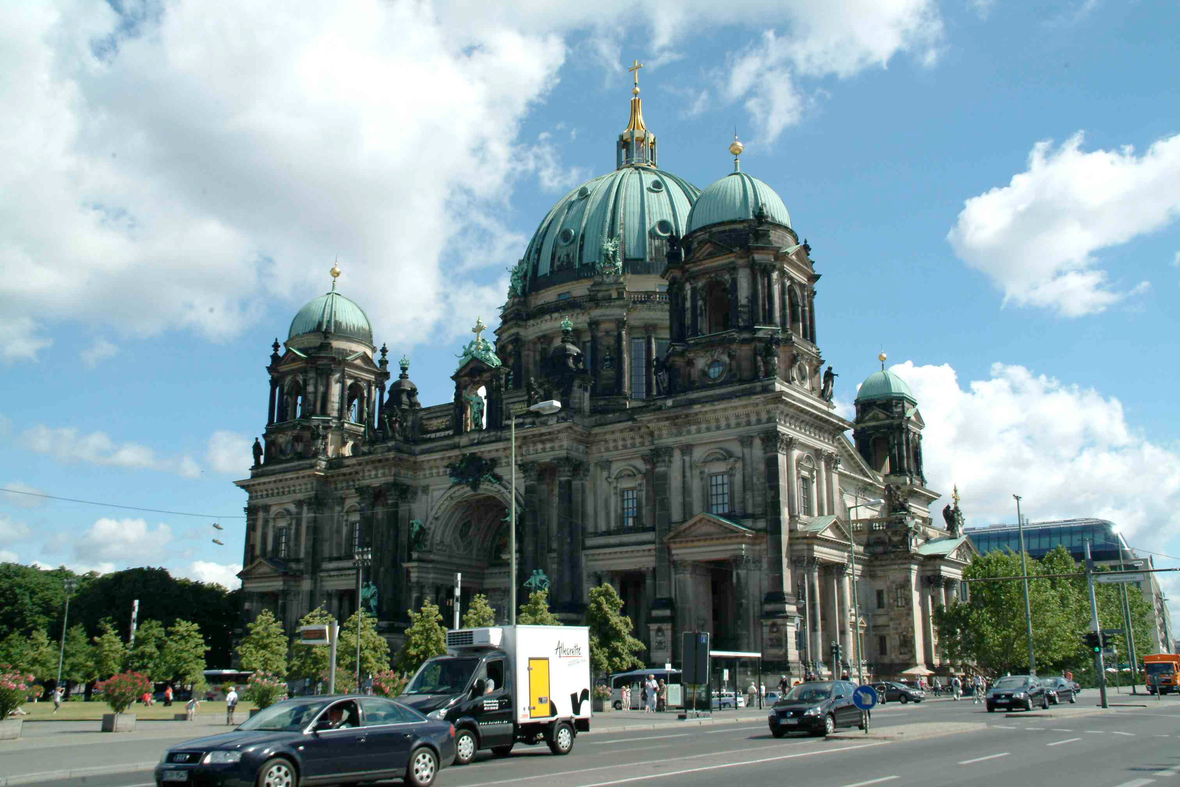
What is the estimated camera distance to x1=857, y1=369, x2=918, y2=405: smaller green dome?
82.4 meters

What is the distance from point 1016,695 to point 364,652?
32.1 meters

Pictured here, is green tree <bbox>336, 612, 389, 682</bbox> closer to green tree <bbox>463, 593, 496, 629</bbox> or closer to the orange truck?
green tree <bbox>463, 593, 496, 629</bbox>

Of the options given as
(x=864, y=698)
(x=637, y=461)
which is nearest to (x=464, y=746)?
(x=864, y=698)

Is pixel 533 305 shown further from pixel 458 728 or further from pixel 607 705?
pixel 458 728

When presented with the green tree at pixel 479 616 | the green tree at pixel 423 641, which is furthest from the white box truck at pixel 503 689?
the green tree at pixel 479 616

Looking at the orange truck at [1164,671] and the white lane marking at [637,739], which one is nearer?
the white lane marking at [637,739]

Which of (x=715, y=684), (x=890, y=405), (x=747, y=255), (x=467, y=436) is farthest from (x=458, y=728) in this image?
→ (x=890, y=405)

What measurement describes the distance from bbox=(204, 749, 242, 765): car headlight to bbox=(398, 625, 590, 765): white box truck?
22.8 ft

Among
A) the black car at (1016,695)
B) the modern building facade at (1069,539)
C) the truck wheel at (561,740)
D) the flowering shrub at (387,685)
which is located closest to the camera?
the truck wheel at (561,740)

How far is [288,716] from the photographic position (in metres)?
16.7

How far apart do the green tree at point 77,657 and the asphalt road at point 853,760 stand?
6500cm

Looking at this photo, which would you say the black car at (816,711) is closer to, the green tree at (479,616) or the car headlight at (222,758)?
the car headlight at (222,758)

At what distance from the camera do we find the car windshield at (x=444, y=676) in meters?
23.0

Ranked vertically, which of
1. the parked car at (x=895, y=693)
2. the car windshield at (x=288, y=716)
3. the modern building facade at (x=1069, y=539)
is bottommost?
the parked car at (x=895, y=693)
